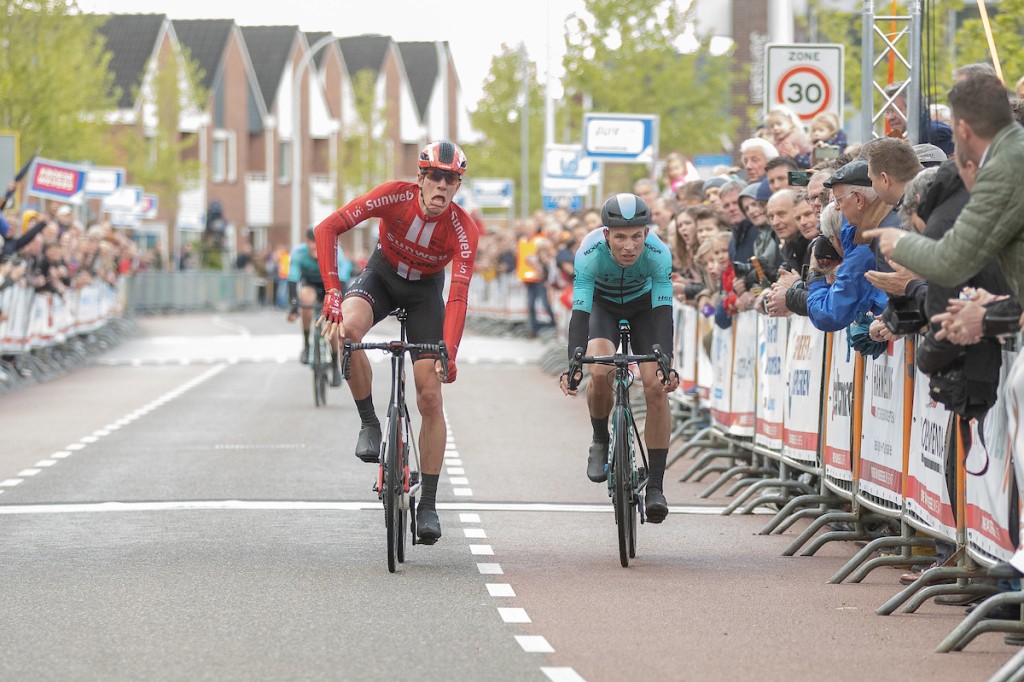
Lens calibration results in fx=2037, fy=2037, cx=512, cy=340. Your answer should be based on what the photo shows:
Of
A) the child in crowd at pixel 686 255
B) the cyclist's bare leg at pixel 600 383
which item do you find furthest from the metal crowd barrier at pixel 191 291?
the cyclist's bare leg at pixel 600 383

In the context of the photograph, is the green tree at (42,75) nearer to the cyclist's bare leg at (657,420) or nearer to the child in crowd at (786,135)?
the child in crowd at (786,135)

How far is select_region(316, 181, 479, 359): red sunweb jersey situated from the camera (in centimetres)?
1105

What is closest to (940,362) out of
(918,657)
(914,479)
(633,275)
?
(918,657)

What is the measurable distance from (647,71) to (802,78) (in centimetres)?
2846

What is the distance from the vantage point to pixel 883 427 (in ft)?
35.8

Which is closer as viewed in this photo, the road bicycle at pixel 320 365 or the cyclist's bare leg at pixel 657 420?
the cyclist's bare leg at pixel 657 420

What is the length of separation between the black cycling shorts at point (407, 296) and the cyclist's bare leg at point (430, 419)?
0.32 meters

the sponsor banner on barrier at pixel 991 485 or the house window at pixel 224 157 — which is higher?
the house window at pixel 224 157

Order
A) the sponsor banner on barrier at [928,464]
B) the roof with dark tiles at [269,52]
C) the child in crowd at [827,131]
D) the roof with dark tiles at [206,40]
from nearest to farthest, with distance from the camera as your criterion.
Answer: the sponsor banner on barrier at [928,464]
the child in crowd at [827,131]
the roof with dark tiles at [206,40]
the roof with dark tiles at [269,52]

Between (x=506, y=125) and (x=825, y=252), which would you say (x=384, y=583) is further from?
(x=506, y=125)

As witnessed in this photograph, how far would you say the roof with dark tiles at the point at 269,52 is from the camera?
96375mm

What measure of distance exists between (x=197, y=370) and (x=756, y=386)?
725 inches

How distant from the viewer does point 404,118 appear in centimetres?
10981

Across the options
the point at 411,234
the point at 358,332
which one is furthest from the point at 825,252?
the point at 358,332
